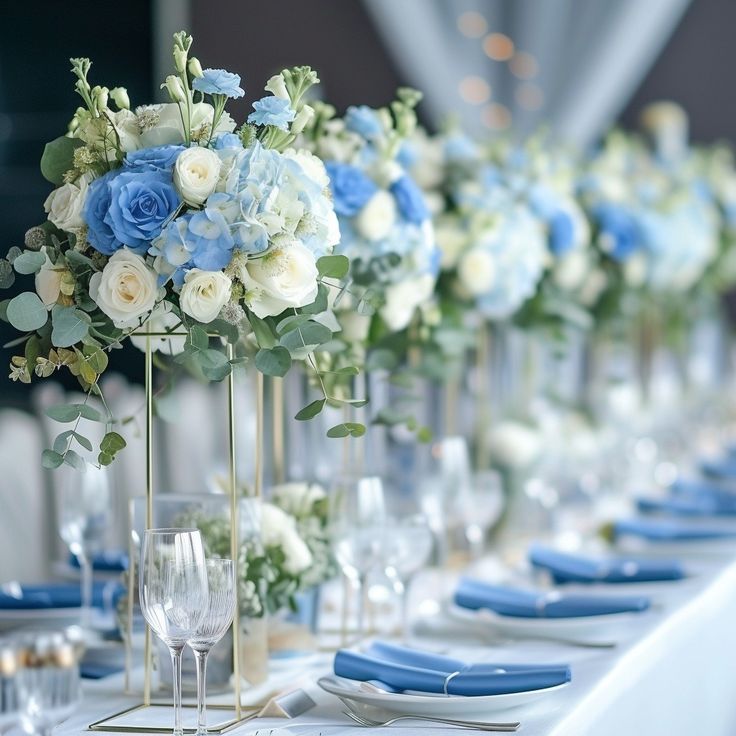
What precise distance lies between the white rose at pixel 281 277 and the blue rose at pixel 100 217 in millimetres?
148

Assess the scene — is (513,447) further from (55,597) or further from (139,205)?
(139,205)

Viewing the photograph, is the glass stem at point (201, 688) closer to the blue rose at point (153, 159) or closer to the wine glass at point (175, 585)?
the wine glass at point (175, 585)

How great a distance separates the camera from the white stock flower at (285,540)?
5.99 ft

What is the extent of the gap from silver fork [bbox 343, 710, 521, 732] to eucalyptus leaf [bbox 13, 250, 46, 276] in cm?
64

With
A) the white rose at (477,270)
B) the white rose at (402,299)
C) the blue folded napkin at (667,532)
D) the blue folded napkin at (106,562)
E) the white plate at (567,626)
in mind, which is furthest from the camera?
the blue folded napkin at (667,532)

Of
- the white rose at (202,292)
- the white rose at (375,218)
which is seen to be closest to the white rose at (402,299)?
the white rose at (375,218)

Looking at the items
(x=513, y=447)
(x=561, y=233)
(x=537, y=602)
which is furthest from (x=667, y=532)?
(x=537, y=602)

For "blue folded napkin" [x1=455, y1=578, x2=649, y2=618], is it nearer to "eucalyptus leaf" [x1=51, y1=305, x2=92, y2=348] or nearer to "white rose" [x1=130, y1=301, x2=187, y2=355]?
"white rose" [x1=130, y1=301, x2=187, y2=355]

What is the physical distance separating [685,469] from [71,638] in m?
2.78

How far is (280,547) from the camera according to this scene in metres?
1.82

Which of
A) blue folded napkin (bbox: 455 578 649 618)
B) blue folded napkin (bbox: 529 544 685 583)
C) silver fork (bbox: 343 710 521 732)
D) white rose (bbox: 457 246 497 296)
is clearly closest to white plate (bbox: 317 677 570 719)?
silver fork (bbox: 343 710 521 732)

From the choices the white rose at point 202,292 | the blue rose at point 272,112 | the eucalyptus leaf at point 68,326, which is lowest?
the eucalyptus leaf at point 68,326

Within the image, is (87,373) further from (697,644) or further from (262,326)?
(697,644)

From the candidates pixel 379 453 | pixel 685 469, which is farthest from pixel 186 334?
pixel 685 469
